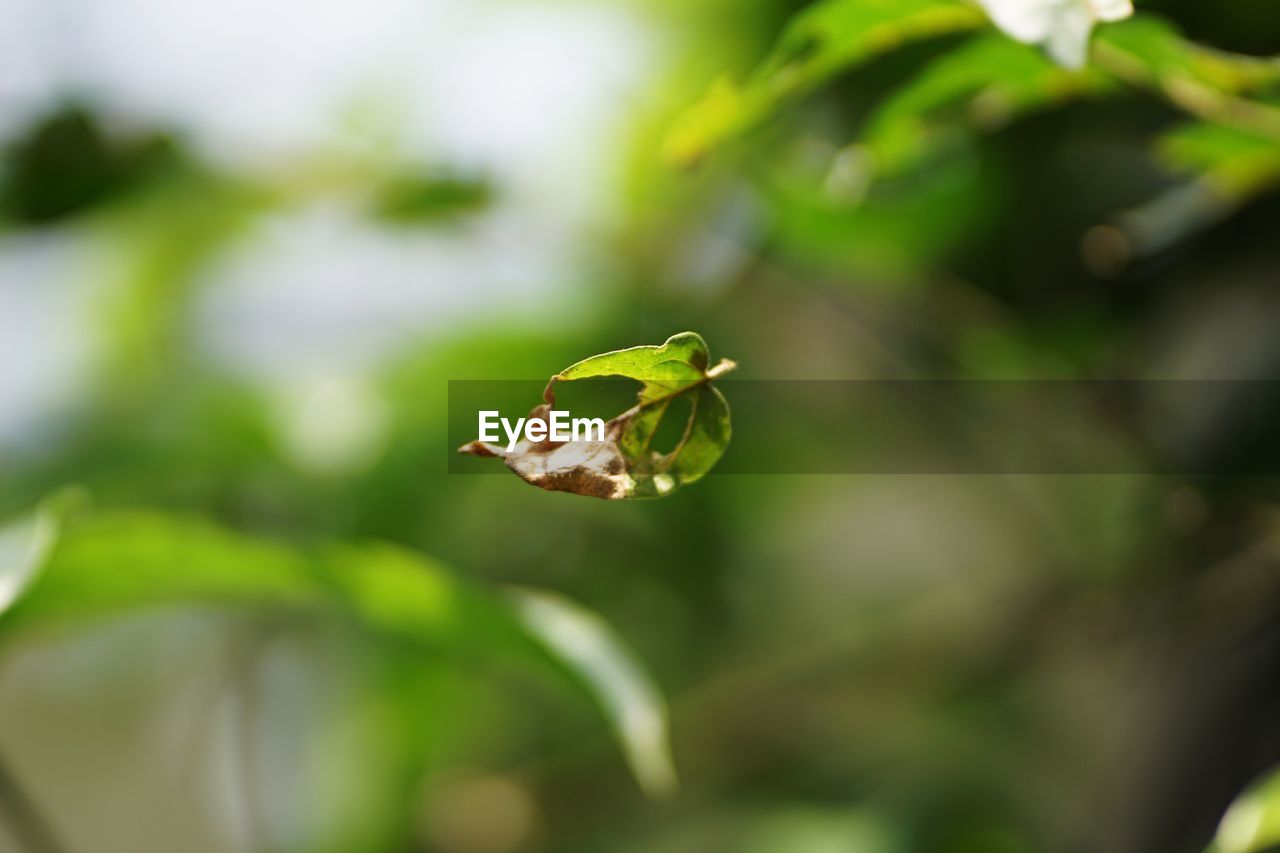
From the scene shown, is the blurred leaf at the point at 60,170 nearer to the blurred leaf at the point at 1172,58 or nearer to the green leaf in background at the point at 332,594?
the green leaf in background at the point at 332,594

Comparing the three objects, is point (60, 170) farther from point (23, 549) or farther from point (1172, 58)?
point (1172, 58)

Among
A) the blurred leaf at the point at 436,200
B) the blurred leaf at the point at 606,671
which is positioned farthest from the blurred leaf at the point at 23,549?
the blurred leaf at the point at 436,200

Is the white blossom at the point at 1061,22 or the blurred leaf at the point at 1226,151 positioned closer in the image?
the white blossom at the point at 1061,22

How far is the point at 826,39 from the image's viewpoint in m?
0.26

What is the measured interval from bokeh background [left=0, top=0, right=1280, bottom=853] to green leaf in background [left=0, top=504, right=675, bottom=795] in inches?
7.6

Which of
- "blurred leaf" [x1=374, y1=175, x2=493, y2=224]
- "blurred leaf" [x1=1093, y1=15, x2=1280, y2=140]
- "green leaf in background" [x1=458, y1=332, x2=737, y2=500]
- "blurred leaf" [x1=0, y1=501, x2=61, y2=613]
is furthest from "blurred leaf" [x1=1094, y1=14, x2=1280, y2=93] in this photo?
"blurred leaf" [x1=374, y1=175, x2=493, y2=224]

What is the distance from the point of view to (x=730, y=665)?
2.67 feet

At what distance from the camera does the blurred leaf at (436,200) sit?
0.64m

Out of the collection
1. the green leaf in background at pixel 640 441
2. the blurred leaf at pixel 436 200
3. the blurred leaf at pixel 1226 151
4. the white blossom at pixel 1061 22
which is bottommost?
the blurred leaf at pixel 436 200

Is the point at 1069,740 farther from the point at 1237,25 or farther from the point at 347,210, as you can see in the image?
the point at 347,210

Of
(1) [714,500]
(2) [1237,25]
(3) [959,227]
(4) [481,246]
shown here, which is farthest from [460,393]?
(2) [1237,25]
